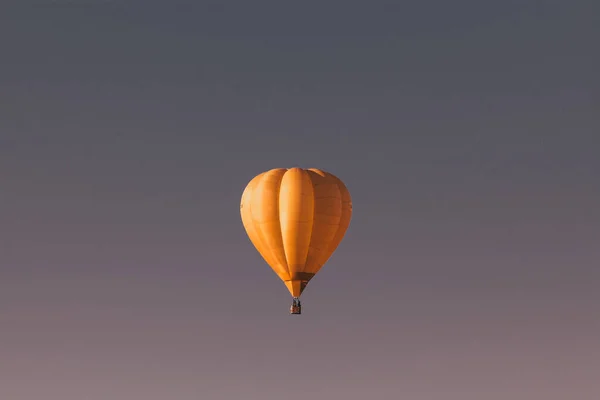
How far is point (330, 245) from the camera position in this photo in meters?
106

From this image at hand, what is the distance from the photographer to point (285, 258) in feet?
344

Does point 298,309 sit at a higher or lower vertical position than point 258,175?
lower

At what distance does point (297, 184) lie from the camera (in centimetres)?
10375

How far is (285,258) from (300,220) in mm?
3428

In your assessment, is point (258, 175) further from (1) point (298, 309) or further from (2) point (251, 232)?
(1) point (298, 309)

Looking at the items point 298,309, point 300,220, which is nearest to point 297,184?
point 300,220

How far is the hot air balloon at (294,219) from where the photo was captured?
Answer: 10375 cm

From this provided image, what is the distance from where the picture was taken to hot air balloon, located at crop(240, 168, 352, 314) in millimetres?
103750

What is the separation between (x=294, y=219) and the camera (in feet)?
340

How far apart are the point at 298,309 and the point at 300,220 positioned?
7100 millimetres

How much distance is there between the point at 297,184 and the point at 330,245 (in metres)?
5.80

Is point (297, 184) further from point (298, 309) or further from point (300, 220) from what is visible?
point (298, 309)

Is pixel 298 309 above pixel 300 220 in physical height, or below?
below

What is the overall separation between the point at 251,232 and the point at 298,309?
702 cm
